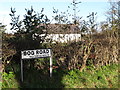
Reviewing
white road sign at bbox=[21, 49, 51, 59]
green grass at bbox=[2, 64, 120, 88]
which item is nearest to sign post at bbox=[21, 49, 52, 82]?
white road sign at bbox=[21, 49, 51, 59]

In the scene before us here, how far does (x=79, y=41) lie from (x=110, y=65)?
267 cm

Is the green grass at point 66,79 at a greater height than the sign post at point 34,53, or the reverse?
the sign post at point 34,53

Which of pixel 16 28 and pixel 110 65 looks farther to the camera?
pixel 110 65

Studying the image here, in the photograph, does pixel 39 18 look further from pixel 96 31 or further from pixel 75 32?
pixel 96 31

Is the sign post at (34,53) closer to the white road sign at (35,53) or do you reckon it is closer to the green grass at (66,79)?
the white road sign at (35,53)

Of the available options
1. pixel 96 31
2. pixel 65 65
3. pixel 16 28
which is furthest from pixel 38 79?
pixel 96 31

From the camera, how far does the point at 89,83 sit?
6.49m

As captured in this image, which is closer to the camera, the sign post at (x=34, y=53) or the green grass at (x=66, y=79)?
the green grass at (x=66, y=79)

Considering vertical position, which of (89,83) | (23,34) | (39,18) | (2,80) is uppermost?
(39,18)

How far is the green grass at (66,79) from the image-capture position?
5.72m

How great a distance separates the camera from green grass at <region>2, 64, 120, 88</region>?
5.72m

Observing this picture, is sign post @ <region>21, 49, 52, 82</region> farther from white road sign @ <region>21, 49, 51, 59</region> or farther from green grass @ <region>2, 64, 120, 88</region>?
green grass @ <region>2, 64, 120, 88</region>

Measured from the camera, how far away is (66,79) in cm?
638

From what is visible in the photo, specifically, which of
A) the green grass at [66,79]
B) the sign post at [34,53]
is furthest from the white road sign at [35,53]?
the green grass at [66,79]
